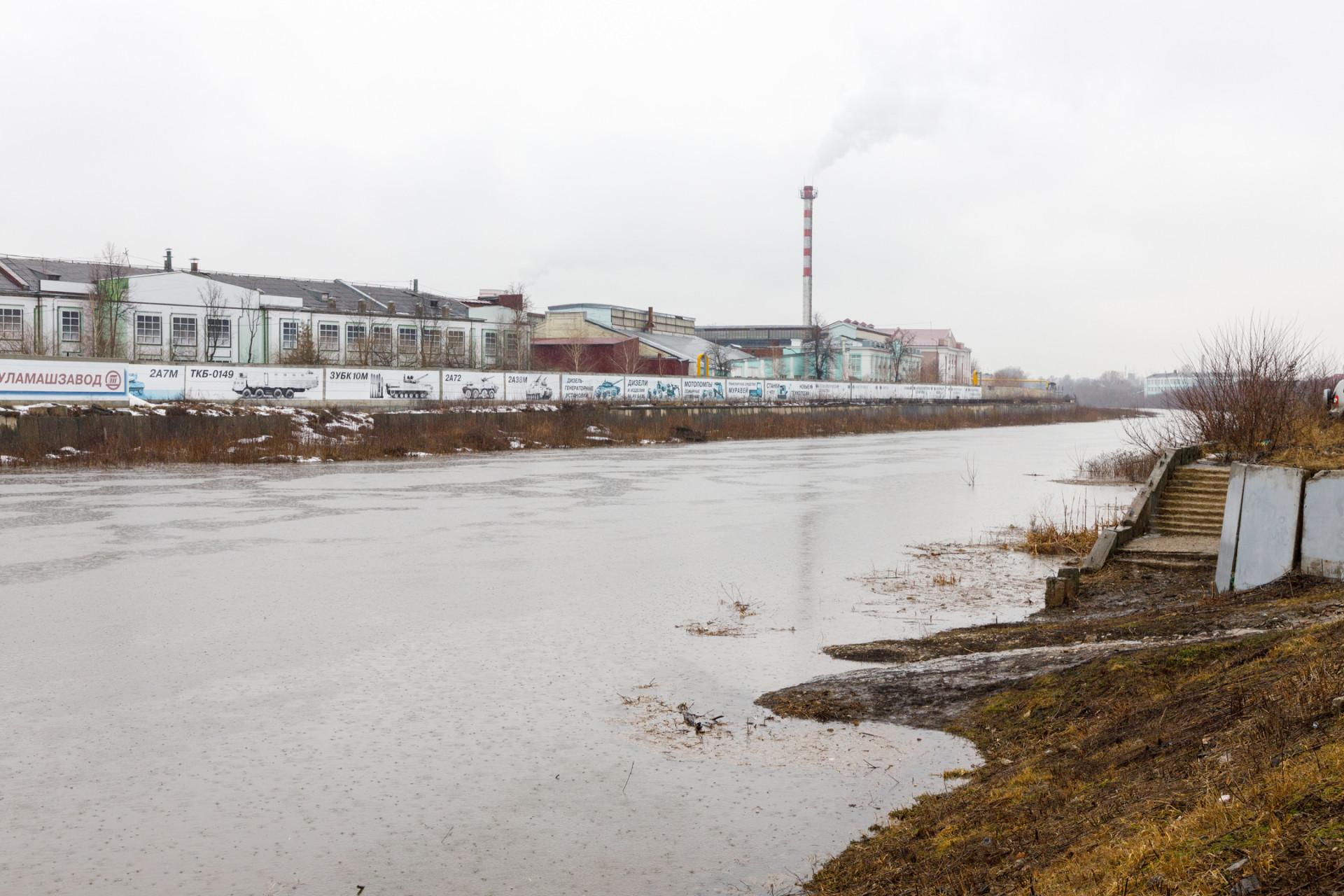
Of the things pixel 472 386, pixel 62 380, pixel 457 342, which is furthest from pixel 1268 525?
pixel 457 342

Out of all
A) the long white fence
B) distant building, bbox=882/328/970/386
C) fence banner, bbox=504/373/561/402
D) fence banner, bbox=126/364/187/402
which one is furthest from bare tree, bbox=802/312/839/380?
fence banner, bbox=126/364/187/402

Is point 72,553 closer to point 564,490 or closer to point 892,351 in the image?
point 564,490

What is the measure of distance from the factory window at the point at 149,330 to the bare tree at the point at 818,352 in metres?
63.8

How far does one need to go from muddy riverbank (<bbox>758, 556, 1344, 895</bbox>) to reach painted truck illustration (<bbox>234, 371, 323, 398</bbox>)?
35276mm

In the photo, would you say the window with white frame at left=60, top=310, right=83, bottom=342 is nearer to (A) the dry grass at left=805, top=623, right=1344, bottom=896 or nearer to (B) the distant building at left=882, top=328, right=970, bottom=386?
(A) the dry grass at left=805, top=623, right=1344, bottom=896

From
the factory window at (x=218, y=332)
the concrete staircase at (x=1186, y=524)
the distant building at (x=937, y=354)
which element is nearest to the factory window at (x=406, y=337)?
the factory window at (x=218, y=332)

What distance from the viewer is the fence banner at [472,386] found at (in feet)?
162

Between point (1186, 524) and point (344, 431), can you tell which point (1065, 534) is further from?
point (344, 431)

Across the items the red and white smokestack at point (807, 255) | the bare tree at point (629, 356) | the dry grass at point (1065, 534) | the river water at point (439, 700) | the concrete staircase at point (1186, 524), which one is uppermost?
the red and white smokestack at point (807, 255)

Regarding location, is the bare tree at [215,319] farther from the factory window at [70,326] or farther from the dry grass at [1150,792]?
the dry grass at [1150,792]

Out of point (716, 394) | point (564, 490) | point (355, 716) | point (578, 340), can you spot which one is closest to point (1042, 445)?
point (716, 394)

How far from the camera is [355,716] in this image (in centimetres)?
944

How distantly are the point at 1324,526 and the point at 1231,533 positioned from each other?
161 centimetres

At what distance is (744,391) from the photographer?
2692 inches
